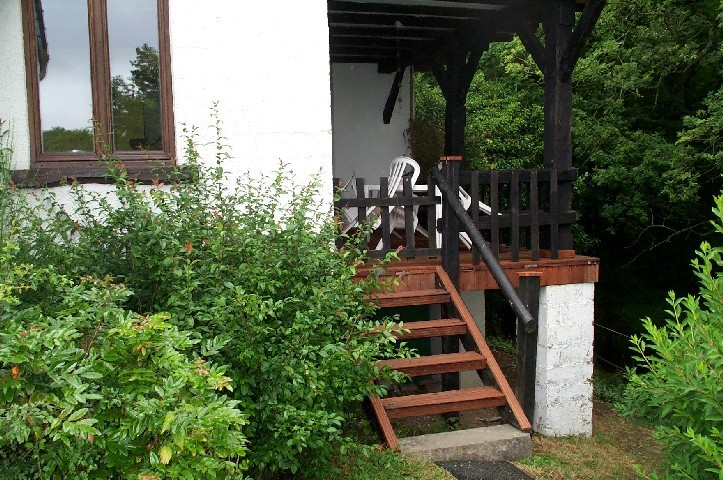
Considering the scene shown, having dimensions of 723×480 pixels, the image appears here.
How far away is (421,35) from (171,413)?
7583 mm

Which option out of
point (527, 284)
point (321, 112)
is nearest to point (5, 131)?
point (321, 112)

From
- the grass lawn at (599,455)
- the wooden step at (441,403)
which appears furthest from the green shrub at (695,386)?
the wooden step at (441,403)

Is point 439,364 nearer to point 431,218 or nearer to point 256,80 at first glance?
point 431,218

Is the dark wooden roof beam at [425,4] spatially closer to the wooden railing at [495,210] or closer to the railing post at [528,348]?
the wooden railing at [495,210]

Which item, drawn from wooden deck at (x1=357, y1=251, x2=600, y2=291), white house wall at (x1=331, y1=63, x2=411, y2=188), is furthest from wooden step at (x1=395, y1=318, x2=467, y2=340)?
white house wall at (x1=331, y1=63, x2=411, y2=188)

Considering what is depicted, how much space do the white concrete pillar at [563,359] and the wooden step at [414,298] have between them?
3.33 ft

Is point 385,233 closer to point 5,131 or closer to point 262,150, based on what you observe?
point 262,150

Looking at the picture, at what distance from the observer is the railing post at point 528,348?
19.0 feet

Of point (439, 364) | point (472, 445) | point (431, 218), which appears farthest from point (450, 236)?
point (472, 445)

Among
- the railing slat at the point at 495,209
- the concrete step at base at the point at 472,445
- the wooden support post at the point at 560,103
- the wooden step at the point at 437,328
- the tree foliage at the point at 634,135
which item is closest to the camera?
the concrete step at base at the point at 472,445

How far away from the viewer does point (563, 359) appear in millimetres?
6434

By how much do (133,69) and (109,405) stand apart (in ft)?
10.5

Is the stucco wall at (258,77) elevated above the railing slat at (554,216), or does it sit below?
above

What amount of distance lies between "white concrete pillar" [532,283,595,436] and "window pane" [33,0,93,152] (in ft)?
13.7
